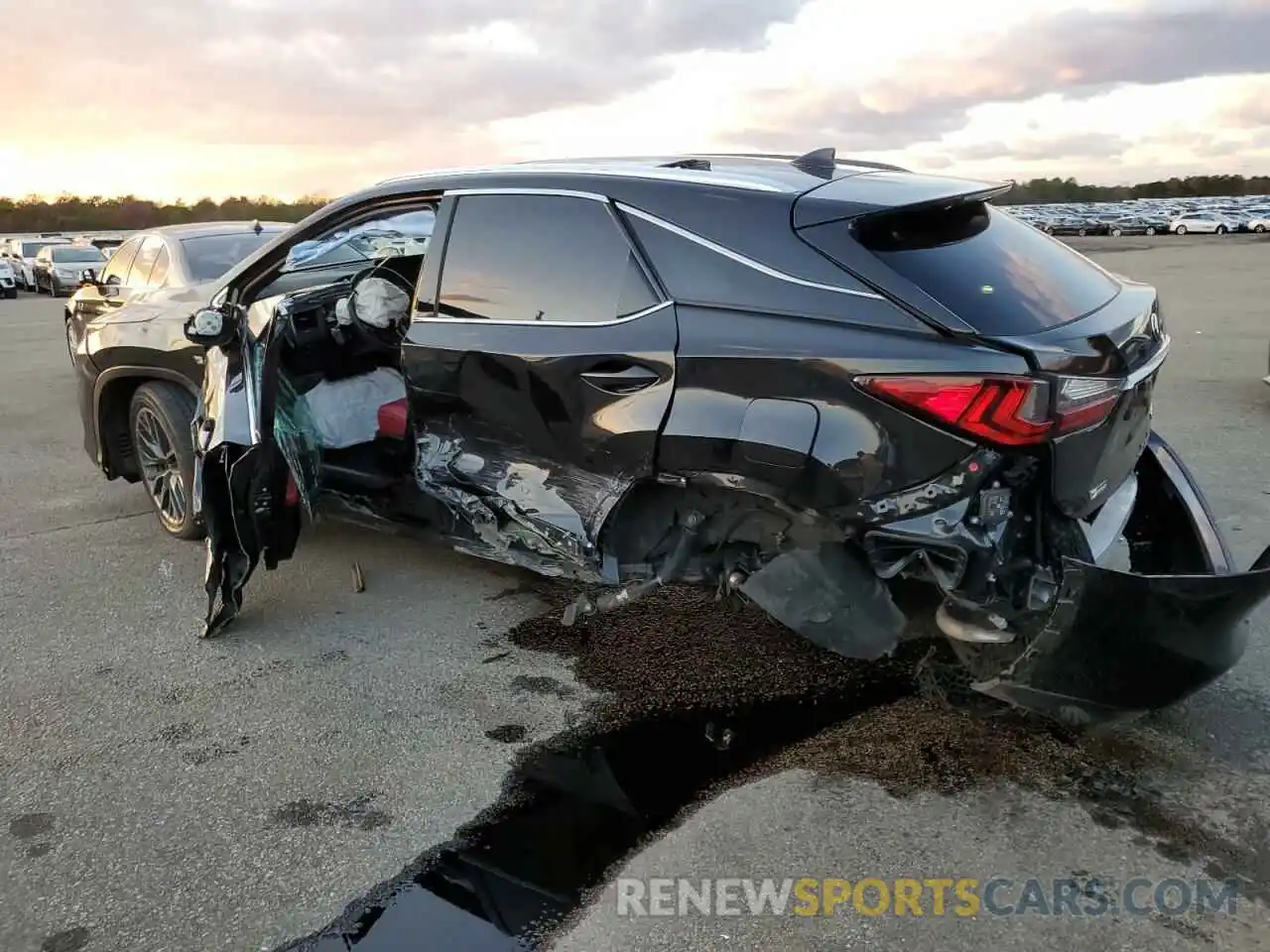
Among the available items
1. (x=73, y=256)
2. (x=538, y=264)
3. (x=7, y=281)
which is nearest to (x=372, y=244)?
(x=538, y=264)

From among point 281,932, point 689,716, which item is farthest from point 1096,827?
point 281,932

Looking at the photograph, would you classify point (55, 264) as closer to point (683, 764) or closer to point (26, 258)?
point (26, 258)

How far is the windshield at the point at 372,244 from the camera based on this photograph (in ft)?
15.8

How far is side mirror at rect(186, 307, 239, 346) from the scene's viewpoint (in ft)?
13.3

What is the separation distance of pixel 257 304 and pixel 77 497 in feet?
8.80

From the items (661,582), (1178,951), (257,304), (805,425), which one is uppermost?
(257,304)

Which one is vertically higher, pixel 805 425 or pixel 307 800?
pixel 805 425

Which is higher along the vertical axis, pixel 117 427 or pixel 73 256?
pixel 73 256

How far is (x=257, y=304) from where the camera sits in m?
4.49

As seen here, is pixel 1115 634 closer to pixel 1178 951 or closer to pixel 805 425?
pixel 1178 951

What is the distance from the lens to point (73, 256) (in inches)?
994

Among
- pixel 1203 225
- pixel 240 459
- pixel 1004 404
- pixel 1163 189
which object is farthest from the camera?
pixel 1163 189

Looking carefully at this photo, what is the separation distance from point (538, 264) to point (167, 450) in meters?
2.65

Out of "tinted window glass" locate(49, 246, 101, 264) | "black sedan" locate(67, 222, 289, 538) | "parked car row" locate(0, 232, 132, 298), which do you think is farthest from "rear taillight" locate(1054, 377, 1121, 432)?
"tinted window glass" locate(49, 246, 101, 264)
